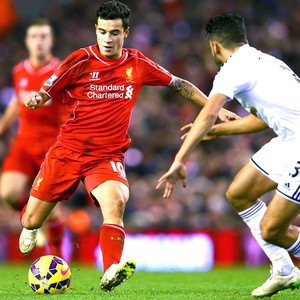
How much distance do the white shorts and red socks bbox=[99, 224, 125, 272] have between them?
127cm

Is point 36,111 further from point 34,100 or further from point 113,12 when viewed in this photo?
point 113,12

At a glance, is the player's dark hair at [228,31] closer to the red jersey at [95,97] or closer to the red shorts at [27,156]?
the red jersey at [95,97]

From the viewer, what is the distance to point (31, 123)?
10.4m

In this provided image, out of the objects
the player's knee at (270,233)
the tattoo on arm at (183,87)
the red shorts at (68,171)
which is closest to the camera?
the player's knee at (270,233)

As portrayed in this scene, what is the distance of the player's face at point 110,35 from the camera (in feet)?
25.6

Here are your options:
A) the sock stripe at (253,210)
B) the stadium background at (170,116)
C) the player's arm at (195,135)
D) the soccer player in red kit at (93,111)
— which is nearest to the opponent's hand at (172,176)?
the player's arm at (195,135)

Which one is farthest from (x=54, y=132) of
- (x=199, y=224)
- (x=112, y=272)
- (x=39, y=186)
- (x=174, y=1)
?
(x=174, y=1)

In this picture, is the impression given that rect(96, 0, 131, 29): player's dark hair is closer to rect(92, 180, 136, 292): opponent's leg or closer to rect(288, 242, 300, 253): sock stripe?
rect(92, 180, 136, 292): opponent's leg

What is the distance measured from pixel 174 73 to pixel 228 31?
10.9 m

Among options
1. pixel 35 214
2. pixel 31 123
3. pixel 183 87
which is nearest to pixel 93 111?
pixel 183 87

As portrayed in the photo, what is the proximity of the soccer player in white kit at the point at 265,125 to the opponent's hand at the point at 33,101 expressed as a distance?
1574 millimetres

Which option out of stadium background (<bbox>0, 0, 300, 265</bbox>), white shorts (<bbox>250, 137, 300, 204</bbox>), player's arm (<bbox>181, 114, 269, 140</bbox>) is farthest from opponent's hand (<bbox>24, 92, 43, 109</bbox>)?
stadium background (<bbox>0, 0, 300, 265</bbox>)

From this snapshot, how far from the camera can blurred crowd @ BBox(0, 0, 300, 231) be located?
49.3 feet

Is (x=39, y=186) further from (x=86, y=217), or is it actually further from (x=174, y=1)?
(x=174, y=1)
